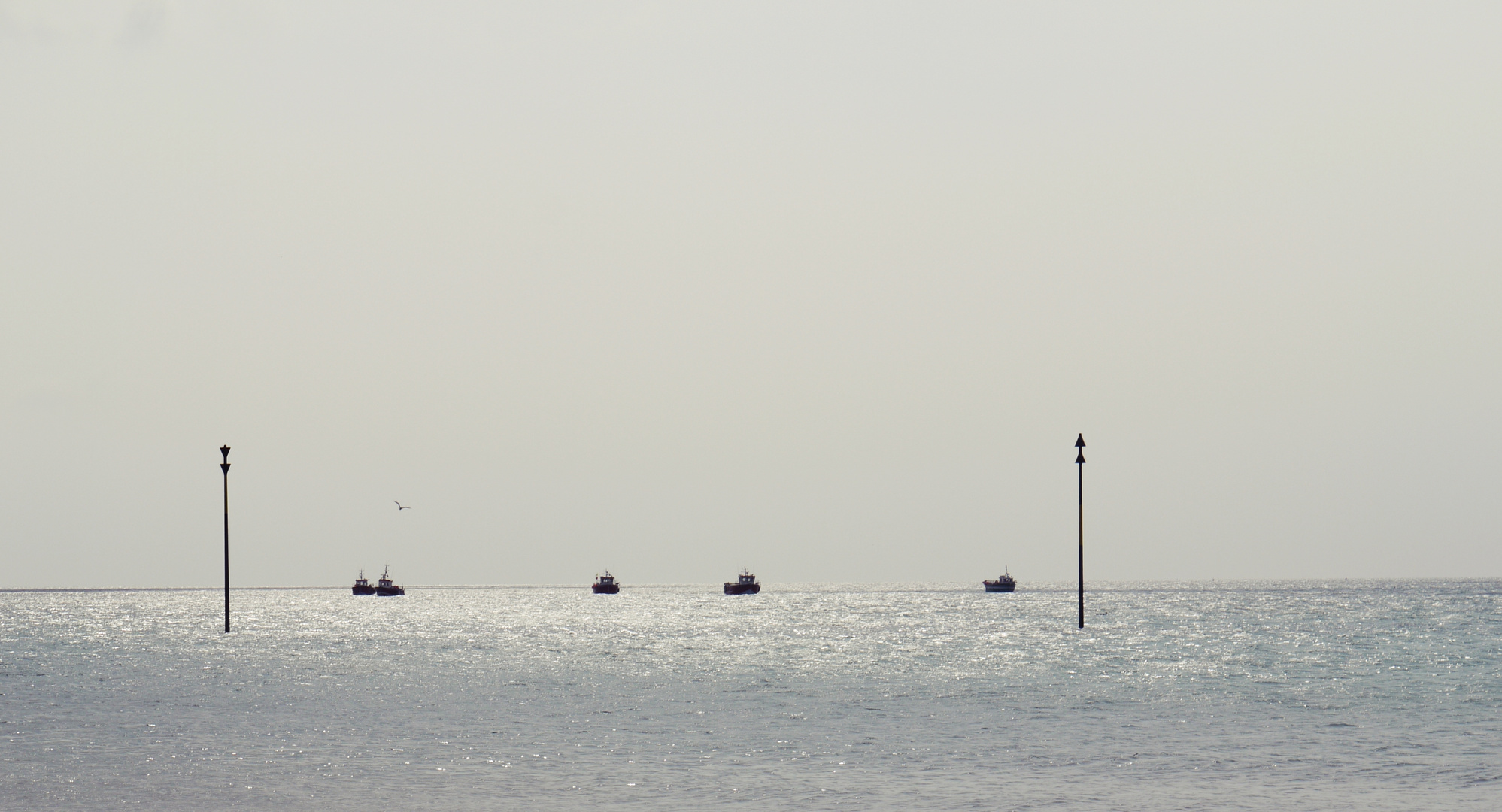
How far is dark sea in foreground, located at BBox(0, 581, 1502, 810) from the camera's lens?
1203 inches

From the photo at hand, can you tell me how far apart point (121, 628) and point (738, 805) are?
12007 centimetres

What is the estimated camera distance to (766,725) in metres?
42.8

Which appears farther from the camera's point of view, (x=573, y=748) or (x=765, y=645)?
(x=765, y=645)

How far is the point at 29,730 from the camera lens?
42.2 m

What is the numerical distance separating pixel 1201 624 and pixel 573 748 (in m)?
93.6

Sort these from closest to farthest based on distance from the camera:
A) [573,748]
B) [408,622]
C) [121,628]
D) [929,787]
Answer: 1. [929,787]
2. [573,748]
3. [121,628]
4. [408,622]

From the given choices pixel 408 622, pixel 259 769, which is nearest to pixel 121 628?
pixel 408 622

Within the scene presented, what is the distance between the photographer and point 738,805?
2895cm

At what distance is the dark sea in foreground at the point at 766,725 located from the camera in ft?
100

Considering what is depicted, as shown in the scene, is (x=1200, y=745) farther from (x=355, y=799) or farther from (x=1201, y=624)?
(x=1201, y=624)

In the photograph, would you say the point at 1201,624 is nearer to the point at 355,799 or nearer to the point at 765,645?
the point at 765,645

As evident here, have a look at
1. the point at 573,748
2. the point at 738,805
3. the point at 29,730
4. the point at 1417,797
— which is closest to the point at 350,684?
the point at 29,730

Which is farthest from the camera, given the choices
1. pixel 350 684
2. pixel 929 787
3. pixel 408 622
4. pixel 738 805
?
pixel 408 622

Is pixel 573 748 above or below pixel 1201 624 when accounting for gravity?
above
